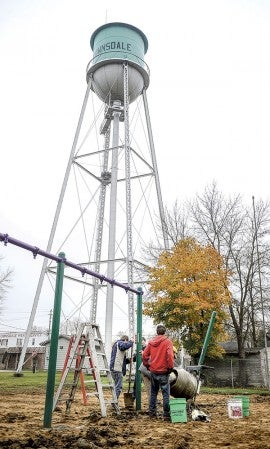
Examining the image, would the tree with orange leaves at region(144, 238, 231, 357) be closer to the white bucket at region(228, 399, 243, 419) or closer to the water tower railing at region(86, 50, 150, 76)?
the water tower railing at region(86, 50, 150, 76)

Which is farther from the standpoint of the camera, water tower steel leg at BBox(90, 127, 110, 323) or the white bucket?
water tower steel leg at BBox(90, 127, 110, 323)

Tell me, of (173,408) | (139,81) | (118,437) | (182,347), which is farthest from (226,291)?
(118,437)

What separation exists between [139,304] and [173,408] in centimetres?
291

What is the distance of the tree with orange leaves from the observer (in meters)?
22.3

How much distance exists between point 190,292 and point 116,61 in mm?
13440

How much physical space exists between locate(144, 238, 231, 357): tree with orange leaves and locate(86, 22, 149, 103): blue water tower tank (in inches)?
385

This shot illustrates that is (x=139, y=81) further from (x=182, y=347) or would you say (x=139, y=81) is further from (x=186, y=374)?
(x=186, y=374)

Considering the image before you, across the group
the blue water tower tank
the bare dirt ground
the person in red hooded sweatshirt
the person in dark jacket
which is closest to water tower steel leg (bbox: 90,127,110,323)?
the blue water tower tank

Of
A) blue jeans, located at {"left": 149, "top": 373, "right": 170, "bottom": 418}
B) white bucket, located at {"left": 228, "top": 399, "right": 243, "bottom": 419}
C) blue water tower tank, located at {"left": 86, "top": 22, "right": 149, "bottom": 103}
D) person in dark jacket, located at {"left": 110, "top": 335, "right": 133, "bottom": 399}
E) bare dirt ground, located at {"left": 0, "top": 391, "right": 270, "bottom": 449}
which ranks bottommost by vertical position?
bare dirt ground, located at {"left": 0, "top": 391, "right": 270, "bottom": 449}

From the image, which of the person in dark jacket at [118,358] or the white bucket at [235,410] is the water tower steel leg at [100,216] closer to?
the person in dark jacket at [118,358]

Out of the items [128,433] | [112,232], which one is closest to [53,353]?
A: [128,433]

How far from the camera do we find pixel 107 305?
68.5ft

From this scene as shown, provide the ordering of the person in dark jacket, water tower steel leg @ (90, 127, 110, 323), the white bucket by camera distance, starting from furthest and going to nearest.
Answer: water tower steel leg @ (90, 127, 110, 323)
the person in dark jacket
the white bucket

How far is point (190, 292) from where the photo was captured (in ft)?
73.5
